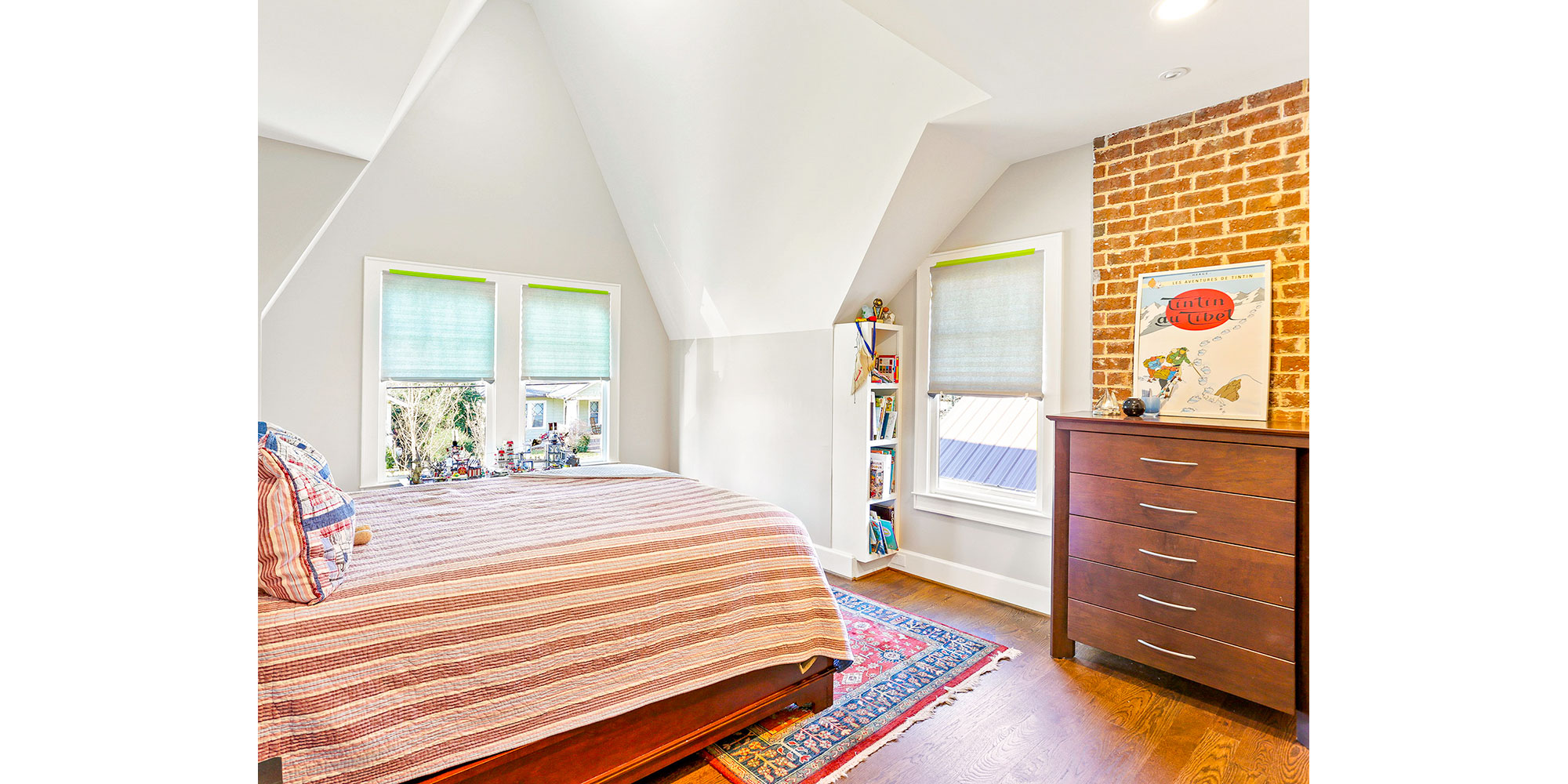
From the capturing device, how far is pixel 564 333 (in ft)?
14.3

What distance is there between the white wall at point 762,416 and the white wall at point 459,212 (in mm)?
1024

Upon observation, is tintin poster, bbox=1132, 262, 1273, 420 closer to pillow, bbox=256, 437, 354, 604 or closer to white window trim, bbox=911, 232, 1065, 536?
white window trim, bbox=911, 232, 1065, 536

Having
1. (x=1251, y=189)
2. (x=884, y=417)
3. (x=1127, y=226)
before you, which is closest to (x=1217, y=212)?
(x=1251, y=189)

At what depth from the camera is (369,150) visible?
7.64 feet

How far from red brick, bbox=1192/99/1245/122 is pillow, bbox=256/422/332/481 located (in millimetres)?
3584

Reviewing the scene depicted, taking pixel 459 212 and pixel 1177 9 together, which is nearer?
pixel 1177 9

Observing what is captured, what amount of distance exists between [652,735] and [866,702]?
0.85 m

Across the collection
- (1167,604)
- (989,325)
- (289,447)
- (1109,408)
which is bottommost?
(1167,604)

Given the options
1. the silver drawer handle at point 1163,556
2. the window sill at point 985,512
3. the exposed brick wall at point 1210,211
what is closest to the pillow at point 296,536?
the silver drawer handle at point 1163,556

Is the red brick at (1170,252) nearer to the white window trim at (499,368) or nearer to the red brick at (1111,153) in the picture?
the red brick at (1111,153)

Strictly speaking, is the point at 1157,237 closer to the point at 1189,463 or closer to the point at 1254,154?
the point at 1254,154

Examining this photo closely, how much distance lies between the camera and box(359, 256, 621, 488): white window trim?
3570mm
